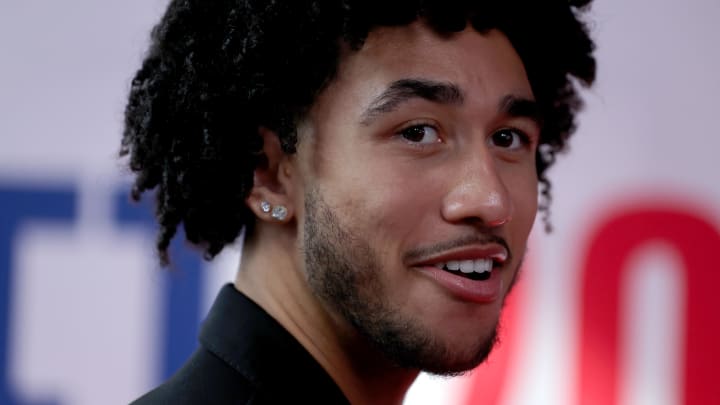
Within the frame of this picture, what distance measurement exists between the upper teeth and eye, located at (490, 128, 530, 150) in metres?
0.20

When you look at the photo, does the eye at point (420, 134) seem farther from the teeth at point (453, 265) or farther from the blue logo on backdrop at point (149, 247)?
the blue logo on backdrop at point (149, 247)

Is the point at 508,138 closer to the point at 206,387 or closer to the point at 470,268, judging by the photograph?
the point at 470,268

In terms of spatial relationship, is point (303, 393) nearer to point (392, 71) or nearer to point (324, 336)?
point (324, 336)

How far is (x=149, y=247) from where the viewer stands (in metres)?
2.78

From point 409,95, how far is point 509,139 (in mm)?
206

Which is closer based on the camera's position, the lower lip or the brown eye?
the lower lip

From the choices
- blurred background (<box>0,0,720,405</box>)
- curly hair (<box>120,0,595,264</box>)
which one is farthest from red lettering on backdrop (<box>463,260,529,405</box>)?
curly hair (<box>120,0,595,264</box>)

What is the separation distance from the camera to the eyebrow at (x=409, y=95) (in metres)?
1.42

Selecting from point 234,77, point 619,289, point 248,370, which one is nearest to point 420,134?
point 234,77

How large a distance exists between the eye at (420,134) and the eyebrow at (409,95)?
0.04m

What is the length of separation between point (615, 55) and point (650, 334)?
31.0 inches

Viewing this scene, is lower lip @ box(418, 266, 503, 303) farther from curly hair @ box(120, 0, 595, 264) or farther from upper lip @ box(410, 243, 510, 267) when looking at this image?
curly hair @ box(120, 0, 595, 264)

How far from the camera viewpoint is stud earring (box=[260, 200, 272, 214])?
1488mm

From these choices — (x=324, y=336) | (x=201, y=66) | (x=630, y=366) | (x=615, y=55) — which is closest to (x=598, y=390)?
(x=630, y=366)
